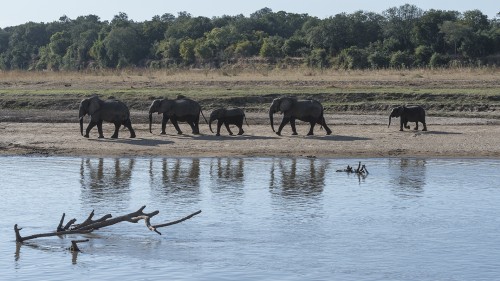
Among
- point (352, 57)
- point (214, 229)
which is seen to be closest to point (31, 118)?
point (214, 229)

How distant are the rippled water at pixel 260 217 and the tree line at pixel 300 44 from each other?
104ft

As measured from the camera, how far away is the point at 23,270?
1308cm

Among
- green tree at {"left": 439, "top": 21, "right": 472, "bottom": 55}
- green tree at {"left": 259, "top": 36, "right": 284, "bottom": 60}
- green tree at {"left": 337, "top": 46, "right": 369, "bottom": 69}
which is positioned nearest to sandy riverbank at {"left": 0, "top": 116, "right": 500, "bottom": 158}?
green tree at {"left": 337, "top": 46, "right": 369, "bottom": 69}

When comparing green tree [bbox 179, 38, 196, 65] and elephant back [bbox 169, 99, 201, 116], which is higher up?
green tree [bbox 179, 38, 196, 65]

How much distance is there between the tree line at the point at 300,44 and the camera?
5691 cm

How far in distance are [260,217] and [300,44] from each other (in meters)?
47.1

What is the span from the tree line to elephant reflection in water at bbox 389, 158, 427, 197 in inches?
1163

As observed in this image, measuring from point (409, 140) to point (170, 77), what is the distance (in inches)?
842

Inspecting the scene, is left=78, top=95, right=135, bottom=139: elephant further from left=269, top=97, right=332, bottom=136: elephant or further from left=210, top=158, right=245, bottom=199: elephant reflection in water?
left=269, top=97, right=332, bottom=136: elephant

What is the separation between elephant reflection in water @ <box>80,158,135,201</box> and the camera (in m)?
18.9

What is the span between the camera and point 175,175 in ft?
70.0

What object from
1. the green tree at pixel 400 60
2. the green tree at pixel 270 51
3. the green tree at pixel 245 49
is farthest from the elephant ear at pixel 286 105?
the green tree at pixel 245 49

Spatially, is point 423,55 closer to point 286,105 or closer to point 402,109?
point 402,109

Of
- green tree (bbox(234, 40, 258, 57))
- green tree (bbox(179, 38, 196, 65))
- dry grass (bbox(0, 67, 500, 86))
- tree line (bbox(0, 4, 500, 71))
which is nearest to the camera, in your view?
dry grass (bbox(0, 67, 500, 86))
